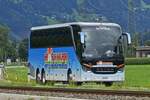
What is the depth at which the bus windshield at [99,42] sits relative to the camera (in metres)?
34.3

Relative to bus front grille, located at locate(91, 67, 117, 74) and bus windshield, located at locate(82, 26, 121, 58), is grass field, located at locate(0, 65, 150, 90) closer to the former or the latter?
bus front grille, located at locate(91, 67, 117, 74)

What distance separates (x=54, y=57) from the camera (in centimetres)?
3856

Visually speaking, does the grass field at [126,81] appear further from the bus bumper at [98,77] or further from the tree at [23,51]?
the tree at [23,51]

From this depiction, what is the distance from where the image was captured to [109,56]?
3431 cm

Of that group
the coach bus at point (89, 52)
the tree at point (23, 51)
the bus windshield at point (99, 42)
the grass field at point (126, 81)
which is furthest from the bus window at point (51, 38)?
the tree at point (23, 51)

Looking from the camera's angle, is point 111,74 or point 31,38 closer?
point 111,74

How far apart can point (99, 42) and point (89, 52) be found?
2.63ft

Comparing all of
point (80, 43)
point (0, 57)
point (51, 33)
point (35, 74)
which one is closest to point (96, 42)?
point (80, 43)

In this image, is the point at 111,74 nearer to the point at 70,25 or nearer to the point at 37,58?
the point at 70,25

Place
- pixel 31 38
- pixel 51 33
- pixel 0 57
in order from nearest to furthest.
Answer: pixel 51 33
pixel 31 38
pixel 0 57

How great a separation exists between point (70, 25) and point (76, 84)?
11.7 ft

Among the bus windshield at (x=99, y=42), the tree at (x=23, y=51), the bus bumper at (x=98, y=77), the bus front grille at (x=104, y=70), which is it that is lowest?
the tree at (x=23, y=51)

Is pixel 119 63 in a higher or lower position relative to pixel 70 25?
lower

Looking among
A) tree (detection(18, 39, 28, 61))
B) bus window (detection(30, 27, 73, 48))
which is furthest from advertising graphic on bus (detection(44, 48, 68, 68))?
tree (detection(18, 39, 28, 61))
